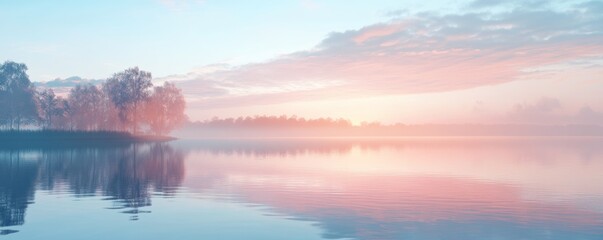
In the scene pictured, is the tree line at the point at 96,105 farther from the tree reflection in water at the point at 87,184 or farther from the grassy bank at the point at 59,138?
the tree reflection in water at the point at 87,184

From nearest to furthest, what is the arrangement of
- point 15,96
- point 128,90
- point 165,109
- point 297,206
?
point 297,206 < point 15,96 < point 128,90 < point 165,109

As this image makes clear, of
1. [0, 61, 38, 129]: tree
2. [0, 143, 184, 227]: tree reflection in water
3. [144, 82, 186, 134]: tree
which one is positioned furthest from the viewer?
[144, 82, 186, 134]: tree

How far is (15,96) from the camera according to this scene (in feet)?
395

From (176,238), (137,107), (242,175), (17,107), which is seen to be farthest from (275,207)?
(137,107)

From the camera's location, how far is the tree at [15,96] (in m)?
119

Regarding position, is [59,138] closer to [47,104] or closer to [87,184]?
[47,104]

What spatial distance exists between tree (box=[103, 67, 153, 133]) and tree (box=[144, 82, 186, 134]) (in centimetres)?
1437

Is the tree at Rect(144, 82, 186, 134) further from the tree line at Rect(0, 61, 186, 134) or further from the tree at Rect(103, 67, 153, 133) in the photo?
the tree at Rect(103, 67, 153, 133)

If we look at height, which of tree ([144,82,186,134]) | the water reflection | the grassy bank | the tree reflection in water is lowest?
the water reflection

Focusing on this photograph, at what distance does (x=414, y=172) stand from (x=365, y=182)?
11675mm

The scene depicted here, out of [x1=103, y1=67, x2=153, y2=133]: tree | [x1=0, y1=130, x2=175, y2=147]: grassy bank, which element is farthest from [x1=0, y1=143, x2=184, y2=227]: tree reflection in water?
[x1=103, y1=67, x2=153, y2=133]: tree

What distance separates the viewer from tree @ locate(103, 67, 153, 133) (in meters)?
144

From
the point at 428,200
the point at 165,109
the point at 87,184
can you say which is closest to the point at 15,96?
the point at 165,109

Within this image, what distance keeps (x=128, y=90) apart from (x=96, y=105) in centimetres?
1600
